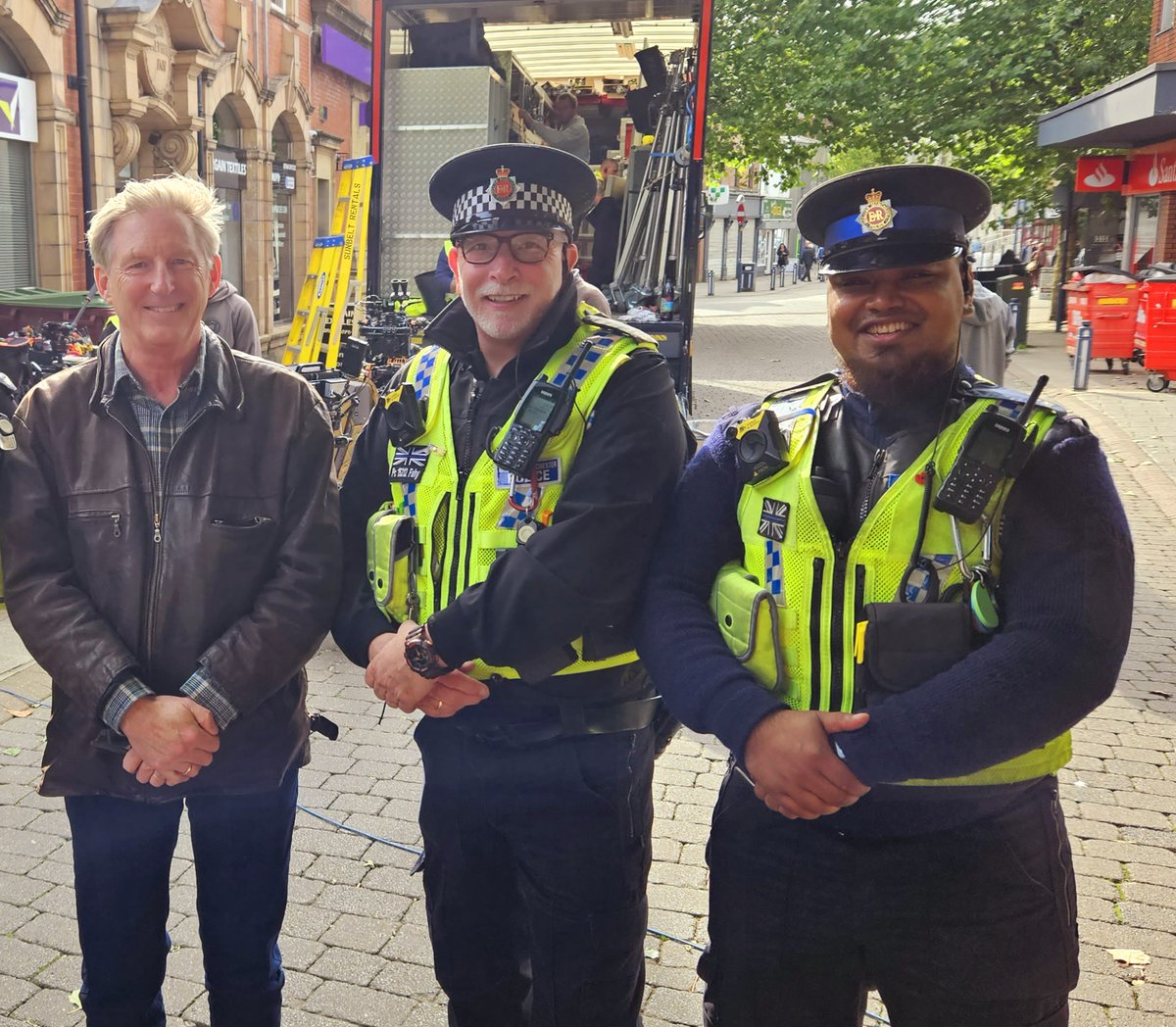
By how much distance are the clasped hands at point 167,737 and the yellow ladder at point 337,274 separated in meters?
6.36

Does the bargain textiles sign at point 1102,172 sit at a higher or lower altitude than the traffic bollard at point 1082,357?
higher

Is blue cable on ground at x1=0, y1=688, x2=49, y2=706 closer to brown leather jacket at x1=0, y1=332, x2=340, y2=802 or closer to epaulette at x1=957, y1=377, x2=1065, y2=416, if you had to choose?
brown leather jacket at x1=0, y1=332, x2=340, y2=802

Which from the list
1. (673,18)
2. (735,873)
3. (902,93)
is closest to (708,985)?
(735,873)

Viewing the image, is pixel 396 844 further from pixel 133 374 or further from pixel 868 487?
pixel 868 487

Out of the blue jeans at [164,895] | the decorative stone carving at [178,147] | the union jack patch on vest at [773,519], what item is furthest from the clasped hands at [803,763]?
the decorative stone carving at [178,147]

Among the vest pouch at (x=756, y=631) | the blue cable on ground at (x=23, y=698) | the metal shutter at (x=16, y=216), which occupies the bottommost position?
the blue cable on ground at (x=23, y=698)

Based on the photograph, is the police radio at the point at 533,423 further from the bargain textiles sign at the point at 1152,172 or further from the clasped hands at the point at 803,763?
the bargain textiles sign at the point at 1152,172

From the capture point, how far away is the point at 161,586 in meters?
2.28

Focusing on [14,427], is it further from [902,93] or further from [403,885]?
[902,93]

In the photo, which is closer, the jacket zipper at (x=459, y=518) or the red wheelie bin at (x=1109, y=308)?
the jacket zipper at (x=459, y=518)

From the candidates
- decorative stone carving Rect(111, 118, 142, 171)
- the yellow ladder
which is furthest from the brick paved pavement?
decorative stone carving Rect(111, 118, 142, 171)

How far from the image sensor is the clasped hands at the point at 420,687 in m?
2.28

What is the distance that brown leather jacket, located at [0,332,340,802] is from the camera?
226cm

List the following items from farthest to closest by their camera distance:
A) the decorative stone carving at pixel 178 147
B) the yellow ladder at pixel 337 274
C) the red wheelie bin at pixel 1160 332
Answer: the decorative stone carving at pixel 178 147, the red wheelie bin at pixel 1160 332, the yellow ladder at pixel 337 274
